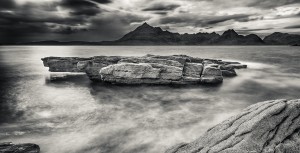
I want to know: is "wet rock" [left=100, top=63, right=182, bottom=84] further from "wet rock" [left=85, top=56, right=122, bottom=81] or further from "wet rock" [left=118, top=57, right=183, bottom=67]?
"wet rock" [left=85, top=56, right=122, bottom=81]

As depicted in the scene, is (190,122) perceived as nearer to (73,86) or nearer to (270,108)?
(270,108)

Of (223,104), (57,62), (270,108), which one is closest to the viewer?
(270,108)

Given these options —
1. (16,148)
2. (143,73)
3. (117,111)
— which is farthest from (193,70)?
(16,148)

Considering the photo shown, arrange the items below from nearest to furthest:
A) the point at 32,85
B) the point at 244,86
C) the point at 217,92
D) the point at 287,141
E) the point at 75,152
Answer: the point at 287,141
the point at 75,152
the point at 217,92
the point at 244,86
the point at 32,85

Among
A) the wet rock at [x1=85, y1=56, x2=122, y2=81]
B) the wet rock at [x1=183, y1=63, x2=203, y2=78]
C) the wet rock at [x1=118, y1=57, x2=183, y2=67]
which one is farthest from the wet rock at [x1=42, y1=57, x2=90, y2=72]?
the wet rock at [x1=183, y1=63, x2=203, y2=78]

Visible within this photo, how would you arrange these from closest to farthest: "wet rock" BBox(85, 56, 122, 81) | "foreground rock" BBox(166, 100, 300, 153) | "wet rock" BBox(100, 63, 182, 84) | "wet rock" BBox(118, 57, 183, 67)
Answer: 1. "foreground rock" BBox(166, 100, 300, 153)
2. "wet rock" BBox(100, 63, 182, 84)
3. "wet rock" BBox(118, 57, 183, 67)
4. "wet rock" BBox(85, 56, 122, 81)

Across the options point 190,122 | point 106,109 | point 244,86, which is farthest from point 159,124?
point 244,86

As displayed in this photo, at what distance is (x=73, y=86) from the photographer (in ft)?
120

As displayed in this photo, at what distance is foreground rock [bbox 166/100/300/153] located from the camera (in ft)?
Result: 27.7

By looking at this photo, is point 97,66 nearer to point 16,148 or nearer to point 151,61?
point 151,61

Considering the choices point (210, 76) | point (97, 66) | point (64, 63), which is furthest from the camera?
point (64, 63)

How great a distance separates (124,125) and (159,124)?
122 inches

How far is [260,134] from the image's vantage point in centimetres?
884

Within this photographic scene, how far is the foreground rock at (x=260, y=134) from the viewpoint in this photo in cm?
844
